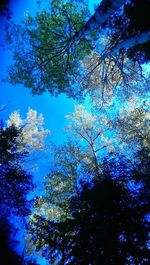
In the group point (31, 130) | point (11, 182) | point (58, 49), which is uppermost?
point (31, 130)

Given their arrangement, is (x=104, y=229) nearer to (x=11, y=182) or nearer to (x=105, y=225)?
(x=105, y=225)

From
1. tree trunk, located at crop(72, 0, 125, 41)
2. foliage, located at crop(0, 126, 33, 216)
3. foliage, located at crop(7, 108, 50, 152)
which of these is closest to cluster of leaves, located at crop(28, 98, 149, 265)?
foliage, located at crop(0, 126, 33, 216)

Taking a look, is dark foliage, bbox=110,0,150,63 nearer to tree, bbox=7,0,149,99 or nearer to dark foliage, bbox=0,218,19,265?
tree, bbox=7,0,149,99

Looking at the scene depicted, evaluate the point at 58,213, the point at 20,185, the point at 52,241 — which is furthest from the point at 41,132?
the point at 52,241

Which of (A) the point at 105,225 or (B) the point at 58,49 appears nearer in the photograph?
(A) the point at 105,225

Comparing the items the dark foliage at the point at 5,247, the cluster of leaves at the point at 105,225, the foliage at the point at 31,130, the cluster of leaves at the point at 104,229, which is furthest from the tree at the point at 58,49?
the foliage at the point at 31,130

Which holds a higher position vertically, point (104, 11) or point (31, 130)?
point (31, 130)

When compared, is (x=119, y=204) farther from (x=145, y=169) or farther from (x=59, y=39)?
(x=59, y=39)

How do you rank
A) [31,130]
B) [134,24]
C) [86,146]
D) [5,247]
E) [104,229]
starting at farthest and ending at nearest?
[31,130] → [86,146] → [5,247] → [134,24] → [104,229]

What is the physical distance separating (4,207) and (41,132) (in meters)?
13.4

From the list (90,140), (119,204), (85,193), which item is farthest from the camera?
(90,140)

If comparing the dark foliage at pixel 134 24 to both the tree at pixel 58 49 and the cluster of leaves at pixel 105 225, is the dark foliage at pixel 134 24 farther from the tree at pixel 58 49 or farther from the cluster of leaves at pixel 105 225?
the cluster of leaves at pixel 105 225

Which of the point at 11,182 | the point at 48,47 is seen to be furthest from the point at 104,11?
the point at 11,182

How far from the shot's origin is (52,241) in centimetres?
971
